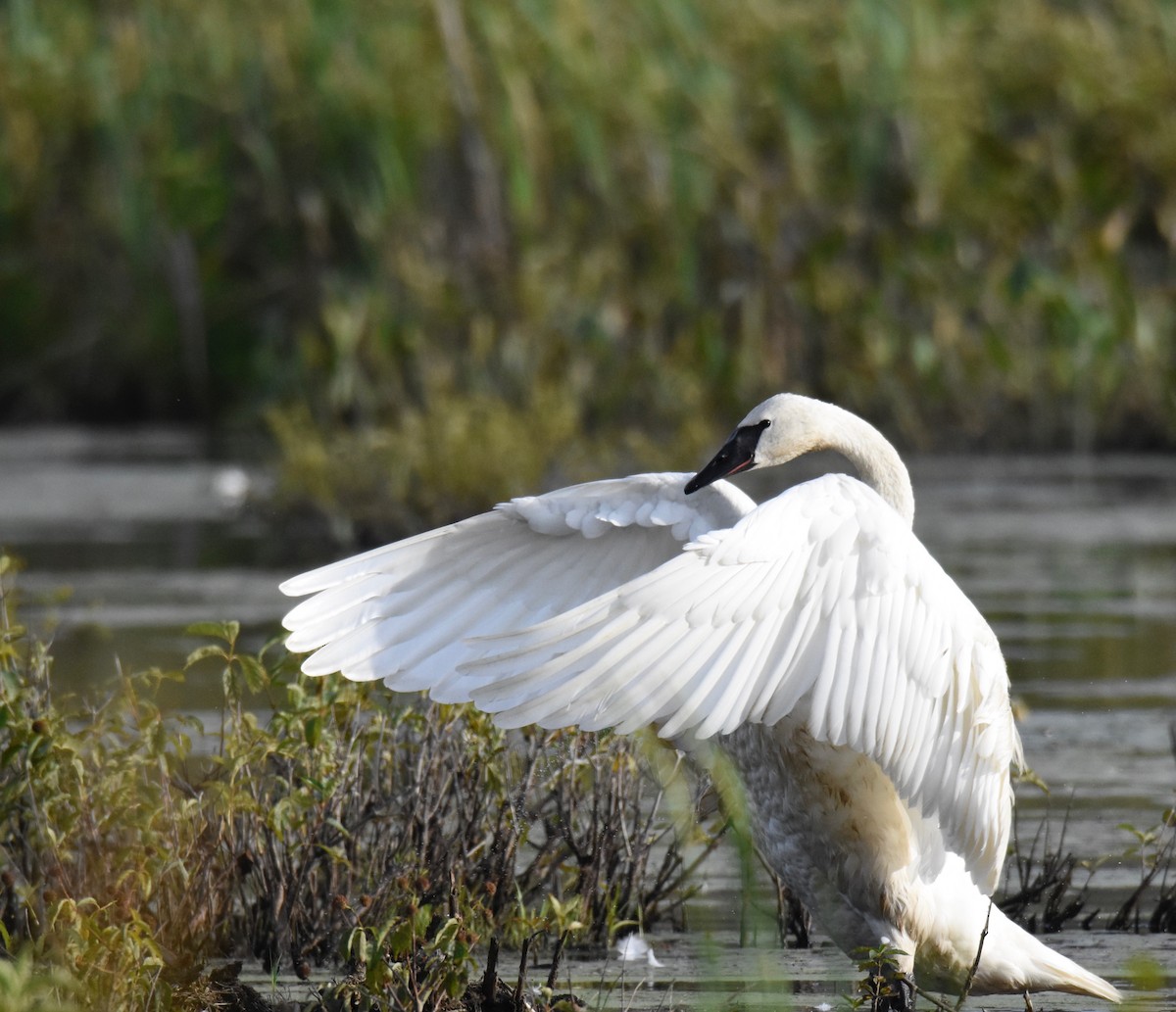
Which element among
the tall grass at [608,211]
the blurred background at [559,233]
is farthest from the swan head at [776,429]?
the tall grass at [608,211]

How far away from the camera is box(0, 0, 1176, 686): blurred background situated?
1462cm

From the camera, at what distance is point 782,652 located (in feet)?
13.2

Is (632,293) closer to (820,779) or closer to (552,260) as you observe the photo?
(552,260)

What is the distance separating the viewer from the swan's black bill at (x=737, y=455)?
15.8 feet

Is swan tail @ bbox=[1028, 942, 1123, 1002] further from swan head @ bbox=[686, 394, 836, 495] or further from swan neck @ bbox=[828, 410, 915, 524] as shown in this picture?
swan head @ bbox=[686, 394, 836, 495]

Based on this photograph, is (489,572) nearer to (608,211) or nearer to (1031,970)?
(1031,970)

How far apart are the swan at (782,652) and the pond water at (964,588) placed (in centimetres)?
29

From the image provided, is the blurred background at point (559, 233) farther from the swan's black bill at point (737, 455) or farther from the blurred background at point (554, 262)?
the swan's black bill at point (737, 455)

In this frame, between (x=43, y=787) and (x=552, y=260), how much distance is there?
1036 centimetres

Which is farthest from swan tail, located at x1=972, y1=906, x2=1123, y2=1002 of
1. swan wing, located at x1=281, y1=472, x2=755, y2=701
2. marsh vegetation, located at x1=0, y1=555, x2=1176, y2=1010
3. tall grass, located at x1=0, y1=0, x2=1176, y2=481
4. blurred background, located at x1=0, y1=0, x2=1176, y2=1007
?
tall grass, located at x1=0, y1=0, x2=1176, y2=481

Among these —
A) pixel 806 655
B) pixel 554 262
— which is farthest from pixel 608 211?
pixel 806 655

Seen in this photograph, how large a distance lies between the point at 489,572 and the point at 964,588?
6030 mm

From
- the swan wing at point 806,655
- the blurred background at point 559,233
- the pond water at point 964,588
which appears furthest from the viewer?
the blurred background at point 559,233

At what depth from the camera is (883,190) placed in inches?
645
